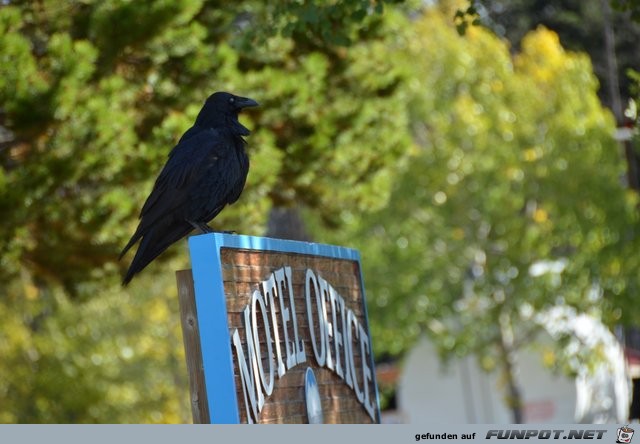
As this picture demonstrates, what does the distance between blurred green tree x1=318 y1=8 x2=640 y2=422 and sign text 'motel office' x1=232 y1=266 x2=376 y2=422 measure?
18.9 meters

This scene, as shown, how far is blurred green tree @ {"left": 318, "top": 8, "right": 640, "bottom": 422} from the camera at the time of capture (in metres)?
28.5

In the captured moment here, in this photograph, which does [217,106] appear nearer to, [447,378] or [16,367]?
[16,367]

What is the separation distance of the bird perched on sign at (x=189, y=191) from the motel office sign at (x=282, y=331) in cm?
35

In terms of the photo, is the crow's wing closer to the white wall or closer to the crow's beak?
the crow's beak

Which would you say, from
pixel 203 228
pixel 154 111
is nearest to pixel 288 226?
pixel 154 111

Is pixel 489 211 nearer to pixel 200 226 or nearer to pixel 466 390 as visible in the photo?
pixel 466 390

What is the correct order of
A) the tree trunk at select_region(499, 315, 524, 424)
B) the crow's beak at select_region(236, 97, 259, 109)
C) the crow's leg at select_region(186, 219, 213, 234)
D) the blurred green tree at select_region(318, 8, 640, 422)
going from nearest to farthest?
the crow's leg at select_region(186, 219, 213, 234)
the crow's beak at select_region(236, 97, 259, 109)
the blurred green tree at select_region(318, 8, 640, 422)
the tree trunk at select_region(499, 315, 524, 424)

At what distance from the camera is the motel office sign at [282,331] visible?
664 centimetres

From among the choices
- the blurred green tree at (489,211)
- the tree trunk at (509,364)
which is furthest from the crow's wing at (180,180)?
the tree trunk at (509,364)

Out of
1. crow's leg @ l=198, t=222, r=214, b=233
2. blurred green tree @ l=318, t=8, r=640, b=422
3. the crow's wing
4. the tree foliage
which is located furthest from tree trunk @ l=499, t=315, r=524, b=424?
the crow's wing

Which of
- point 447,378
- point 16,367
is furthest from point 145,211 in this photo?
point 447,378

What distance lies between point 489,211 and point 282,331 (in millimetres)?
21798

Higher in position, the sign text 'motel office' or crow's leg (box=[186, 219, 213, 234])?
crow's leg (box=[186, 219, 213, 234])

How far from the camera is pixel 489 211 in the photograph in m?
28.9
